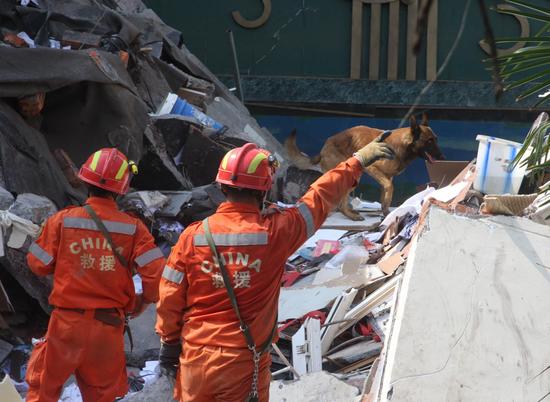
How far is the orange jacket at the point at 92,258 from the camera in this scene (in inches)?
163

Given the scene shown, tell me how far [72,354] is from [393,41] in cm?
1025

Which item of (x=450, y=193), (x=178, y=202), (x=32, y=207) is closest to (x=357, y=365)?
(x=450, y=193)

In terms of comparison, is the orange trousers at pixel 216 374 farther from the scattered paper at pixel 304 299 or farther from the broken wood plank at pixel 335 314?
the scattered paper at pixel 304 299

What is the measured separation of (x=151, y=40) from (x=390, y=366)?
8.05 metres

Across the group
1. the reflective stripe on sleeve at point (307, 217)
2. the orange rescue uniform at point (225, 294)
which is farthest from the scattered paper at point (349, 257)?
the orange rescue uniform at point (225, 294)

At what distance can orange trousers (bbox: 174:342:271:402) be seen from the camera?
3.39 metres

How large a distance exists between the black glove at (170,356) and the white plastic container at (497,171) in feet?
6.50

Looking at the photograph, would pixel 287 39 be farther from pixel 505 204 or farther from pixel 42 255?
pixel 505 204

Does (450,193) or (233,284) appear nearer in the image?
(233,284)

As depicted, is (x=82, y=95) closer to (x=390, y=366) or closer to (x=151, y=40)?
(x=151, y=40)

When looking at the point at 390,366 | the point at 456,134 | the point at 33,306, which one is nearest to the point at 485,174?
the point at 390,366

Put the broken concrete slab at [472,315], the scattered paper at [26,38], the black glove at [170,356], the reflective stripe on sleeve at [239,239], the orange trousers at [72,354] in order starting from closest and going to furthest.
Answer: the broken concrete slab at [472,315] → the reflective stripe on sleeve at [239,239] → the black glove at [170,356] → the orange trousers at [72,354] → the scattered paper at [26,38]

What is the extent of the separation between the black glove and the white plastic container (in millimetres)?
1982

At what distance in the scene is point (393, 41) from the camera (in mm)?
13445
